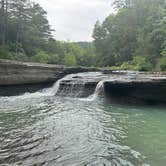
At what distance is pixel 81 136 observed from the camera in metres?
5.28

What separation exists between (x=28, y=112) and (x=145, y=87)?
5.19 m

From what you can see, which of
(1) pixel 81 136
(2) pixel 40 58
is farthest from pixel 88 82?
(2) pixel 40 58

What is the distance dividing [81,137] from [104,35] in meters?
29.1

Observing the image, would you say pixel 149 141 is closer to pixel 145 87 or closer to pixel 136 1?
pixel 145 87

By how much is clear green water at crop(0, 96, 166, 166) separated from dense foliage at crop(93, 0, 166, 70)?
10487 mm

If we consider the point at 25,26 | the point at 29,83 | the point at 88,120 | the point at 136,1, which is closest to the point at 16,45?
the point at 25,26

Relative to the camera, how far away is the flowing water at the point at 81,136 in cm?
400

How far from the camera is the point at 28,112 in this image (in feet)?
25.0

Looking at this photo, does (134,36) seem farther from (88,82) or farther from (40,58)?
(88,82)

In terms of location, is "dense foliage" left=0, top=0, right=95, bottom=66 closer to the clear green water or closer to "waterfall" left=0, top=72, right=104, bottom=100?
"waterfall" left=0, top=72, right=104, bottom=100

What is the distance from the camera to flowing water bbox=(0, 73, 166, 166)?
4.00m

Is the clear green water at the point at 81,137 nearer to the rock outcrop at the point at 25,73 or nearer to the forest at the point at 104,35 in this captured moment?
Answer: the rock outcrop at the point at 25,73

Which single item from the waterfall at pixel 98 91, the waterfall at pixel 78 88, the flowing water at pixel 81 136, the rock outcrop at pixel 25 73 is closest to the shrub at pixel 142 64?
the rock outcrop at pixel 25 73

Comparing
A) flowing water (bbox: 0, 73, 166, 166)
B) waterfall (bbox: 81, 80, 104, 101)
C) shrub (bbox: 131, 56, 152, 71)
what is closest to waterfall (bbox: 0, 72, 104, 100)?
waterfall (bbox: 81, 80, 104, 101)
